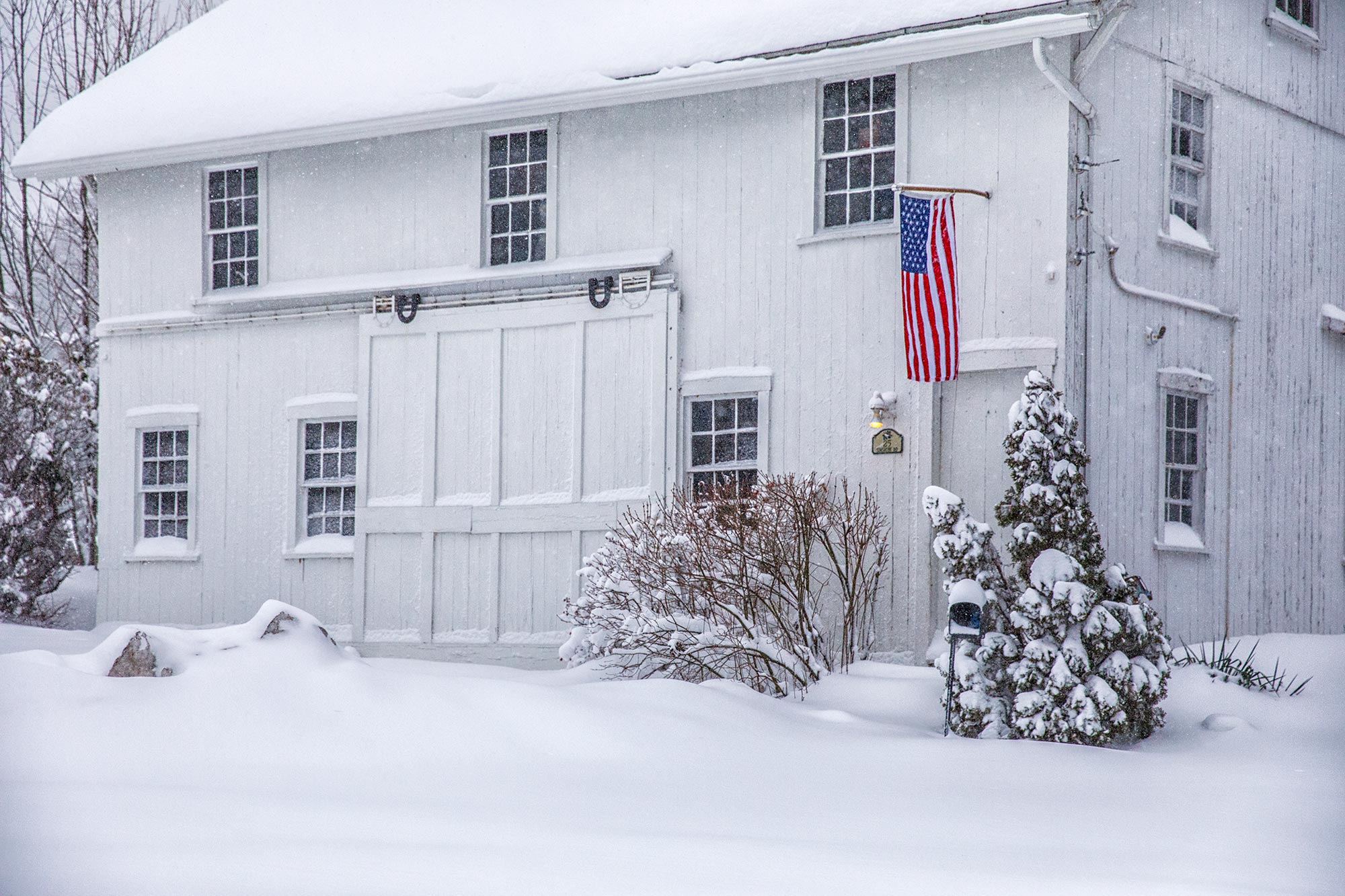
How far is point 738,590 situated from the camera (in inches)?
389

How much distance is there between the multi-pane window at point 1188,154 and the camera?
12055mm

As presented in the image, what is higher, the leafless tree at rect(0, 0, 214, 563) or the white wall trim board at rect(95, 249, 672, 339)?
the leafless tree at rect(0, 0, 214, 563)

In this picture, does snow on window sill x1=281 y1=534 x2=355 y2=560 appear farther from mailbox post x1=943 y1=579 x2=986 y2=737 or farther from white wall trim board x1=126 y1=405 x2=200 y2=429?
mailbox post x1=943 y1=579 x2=986 y2=737

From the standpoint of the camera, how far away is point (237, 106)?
45.1 ft

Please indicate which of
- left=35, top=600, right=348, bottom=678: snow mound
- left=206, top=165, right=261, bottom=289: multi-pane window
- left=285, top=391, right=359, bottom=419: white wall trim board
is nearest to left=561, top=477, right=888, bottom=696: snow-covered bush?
left=35, top=600, right=348, bottom=678: snow mound

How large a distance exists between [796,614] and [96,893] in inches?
291

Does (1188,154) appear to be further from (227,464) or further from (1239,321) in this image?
(227,464)

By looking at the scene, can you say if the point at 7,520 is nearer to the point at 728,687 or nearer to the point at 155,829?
the point at 728,687

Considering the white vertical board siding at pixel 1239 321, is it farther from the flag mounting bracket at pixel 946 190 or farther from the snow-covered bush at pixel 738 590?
the snow-covered bush at pixel 738 590

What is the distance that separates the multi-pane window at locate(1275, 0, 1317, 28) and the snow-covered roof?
14.8 ft

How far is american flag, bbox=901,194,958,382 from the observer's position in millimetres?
10164

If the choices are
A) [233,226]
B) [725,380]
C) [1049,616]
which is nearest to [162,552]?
[233,226]

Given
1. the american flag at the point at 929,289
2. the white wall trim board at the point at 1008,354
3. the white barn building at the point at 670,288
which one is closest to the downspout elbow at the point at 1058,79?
the white barn building at the point at 670,288

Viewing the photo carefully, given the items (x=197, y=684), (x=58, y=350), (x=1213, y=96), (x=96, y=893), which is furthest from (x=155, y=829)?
(x=58, y=350)
